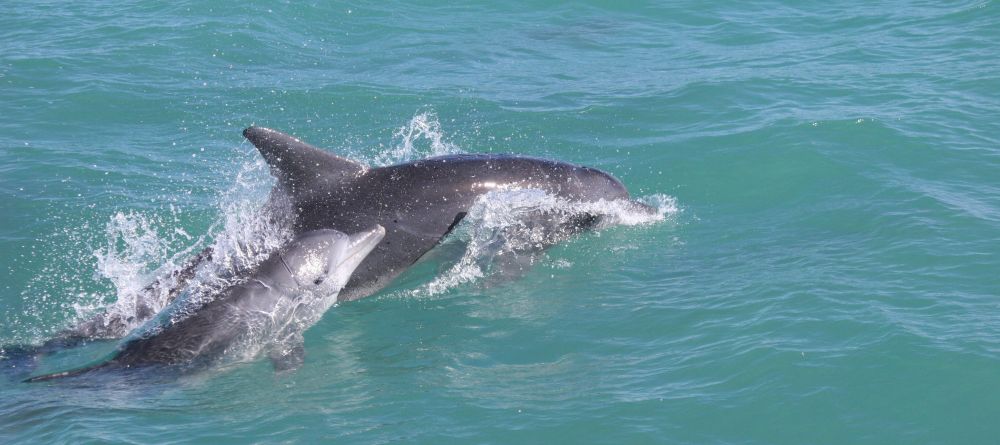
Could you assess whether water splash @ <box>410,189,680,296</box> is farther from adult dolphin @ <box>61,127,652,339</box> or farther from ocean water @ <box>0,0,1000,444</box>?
adult dolphin @ <box>61,127,652,339</box>

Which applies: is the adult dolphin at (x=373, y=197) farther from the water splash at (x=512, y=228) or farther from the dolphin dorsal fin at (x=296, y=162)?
the water splash at (x=512, y=228)

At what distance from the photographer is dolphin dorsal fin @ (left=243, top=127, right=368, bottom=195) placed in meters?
13.6

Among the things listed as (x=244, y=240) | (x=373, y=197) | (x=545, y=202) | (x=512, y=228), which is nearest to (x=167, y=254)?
(x=244, y=240)

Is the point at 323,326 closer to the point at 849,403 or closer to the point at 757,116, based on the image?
the point at 849,403

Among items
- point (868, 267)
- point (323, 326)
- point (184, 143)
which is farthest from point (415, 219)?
point (184, 143)

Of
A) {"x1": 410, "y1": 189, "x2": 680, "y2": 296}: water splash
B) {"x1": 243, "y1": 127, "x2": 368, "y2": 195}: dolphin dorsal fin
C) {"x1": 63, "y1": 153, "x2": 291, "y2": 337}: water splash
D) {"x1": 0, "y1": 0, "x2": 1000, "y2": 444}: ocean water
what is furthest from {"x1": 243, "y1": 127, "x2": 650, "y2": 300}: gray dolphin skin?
{"x1": 63, "y1": 153, "x2": 291, "y2": 337}: water splash

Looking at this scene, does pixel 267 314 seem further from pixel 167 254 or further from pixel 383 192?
pixel 167 254

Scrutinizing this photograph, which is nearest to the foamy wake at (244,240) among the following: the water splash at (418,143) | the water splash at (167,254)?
the water splash at (167,254)

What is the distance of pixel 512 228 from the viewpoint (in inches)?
580

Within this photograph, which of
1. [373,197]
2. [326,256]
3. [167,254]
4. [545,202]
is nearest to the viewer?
[326,256]

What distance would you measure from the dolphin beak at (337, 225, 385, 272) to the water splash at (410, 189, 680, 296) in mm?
926

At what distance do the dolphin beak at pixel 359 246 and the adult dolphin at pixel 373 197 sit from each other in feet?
0.64

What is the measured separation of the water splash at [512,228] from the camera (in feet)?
46.9

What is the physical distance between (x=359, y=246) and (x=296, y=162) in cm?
131
